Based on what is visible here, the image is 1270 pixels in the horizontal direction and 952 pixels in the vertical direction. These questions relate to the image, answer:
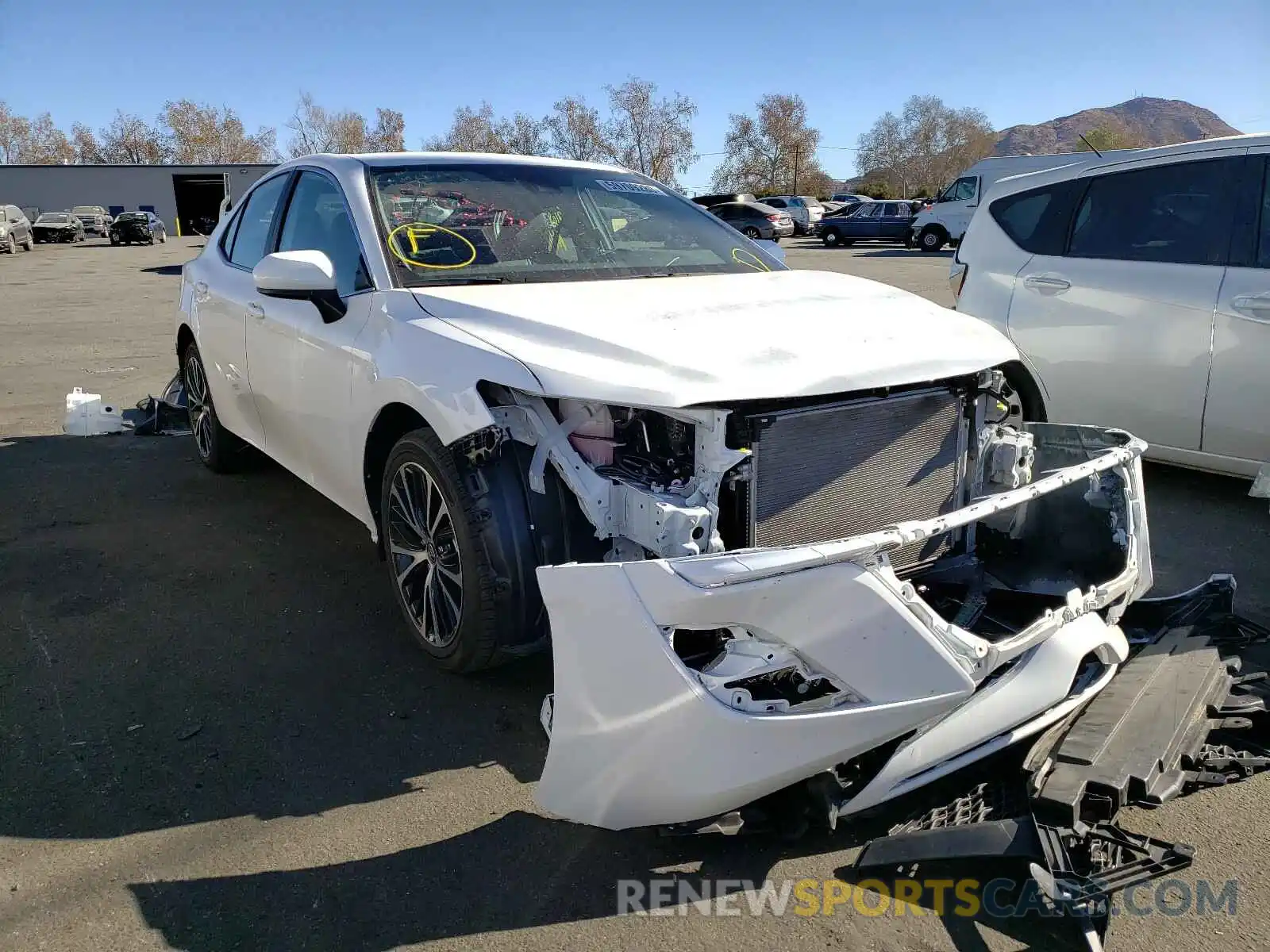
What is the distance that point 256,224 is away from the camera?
4.90 metres

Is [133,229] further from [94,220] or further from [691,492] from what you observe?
[691,492]

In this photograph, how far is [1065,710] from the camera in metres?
2.54

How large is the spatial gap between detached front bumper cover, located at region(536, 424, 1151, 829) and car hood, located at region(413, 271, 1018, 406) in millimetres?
498

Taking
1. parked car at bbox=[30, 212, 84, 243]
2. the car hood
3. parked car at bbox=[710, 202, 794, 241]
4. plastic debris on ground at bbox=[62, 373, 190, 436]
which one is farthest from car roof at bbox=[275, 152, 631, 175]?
parked car at bbox=[30, 212, 84, 243]

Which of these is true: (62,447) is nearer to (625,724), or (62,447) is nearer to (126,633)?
(126,633)

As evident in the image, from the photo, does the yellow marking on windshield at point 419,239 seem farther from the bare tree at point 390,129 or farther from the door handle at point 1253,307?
the bare tree at point 390,129

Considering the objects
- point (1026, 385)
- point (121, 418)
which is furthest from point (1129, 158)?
point (121, 418)

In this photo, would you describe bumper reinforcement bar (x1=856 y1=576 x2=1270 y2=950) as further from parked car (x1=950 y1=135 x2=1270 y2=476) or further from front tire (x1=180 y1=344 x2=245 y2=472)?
front tire (x1=180 y1=344 x2=245 y2=472)

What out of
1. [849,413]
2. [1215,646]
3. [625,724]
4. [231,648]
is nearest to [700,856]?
[625,724]

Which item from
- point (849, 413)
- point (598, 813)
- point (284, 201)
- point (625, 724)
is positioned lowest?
point (598, 813)

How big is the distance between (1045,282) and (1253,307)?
42.0 inches

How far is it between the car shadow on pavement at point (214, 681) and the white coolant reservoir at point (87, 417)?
181 cm

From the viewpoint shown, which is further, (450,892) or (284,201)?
(284,201)

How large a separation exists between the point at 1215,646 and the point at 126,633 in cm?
384
